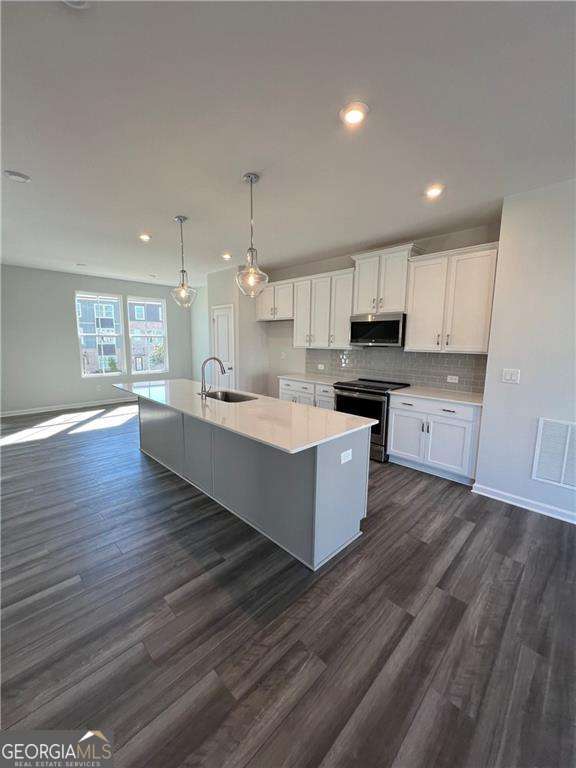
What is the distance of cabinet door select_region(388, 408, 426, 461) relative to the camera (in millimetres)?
3479

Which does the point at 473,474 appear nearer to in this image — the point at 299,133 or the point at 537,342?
the point at 537,342

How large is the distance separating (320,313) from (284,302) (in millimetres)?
862

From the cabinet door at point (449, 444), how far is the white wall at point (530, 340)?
0.52ft

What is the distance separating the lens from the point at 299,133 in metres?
1.94

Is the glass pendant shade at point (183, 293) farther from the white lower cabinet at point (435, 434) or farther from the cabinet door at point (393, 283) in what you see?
the white lower cabinet at point (435, 434)

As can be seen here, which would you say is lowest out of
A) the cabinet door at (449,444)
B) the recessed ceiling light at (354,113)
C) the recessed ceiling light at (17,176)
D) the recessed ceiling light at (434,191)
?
the cabinet door at (449,444)

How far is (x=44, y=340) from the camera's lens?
6.10 meters

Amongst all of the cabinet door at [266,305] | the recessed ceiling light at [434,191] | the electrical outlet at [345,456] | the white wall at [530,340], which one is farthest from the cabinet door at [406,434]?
the cabinet door at [266,305]

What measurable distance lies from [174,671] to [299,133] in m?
3.02

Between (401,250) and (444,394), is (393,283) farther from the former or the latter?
(444,394)

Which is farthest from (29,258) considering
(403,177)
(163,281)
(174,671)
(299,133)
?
(174,671)

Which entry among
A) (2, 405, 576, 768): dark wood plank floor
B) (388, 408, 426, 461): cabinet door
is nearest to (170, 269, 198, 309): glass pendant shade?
(2, 405, 576, 768): dark wood plank floor

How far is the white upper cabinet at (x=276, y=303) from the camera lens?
5.21 metres

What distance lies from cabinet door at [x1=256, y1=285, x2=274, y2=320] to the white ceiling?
2297 mm
